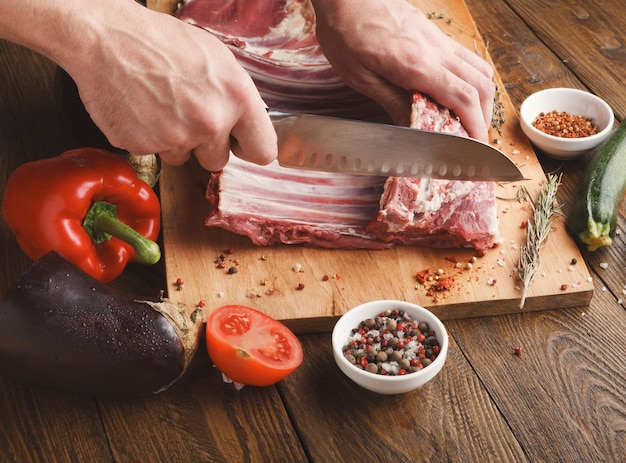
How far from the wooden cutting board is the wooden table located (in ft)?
0.23

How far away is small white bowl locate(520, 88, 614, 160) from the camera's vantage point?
2865 millimetres

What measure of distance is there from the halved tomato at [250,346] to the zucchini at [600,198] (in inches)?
37.7

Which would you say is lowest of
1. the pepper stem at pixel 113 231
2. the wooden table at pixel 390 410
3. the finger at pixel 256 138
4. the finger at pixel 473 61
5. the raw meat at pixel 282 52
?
the wooden table at pixel 390 410

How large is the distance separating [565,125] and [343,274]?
1.00 meters

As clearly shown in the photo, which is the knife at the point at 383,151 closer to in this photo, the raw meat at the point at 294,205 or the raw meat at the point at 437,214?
the raw meat at the point at 437,214

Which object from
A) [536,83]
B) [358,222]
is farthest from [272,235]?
[536,83]

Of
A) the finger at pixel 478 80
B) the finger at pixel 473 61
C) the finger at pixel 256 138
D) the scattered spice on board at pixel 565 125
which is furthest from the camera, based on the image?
the scattered spice on board at pixel 565 125

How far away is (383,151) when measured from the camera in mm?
2484

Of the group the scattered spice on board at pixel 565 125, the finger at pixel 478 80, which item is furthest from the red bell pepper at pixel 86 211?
the scattered spice on board at pixel 565 125

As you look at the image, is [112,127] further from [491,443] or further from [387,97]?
[491,443]

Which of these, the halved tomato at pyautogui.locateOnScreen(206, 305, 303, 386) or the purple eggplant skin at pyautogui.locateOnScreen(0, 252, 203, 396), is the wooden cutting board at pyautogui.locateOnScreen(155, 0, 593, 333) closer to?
the halved tomato at pyautogui.locateOnScreen(206, 305, 303, 386)

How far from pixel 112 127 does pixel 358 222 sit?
80 cm

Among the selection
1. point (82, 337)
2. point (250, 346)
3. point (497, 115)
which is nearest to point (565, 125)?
point (497, 115)

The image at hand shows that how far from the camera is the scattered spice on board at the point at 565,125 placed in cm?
293
